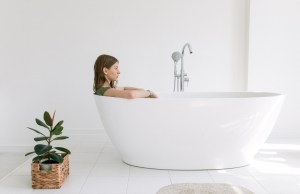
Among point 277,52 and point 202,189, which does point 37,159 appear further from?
point 277,52

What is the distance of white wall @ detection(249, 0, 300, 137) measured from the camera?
13.3 feet

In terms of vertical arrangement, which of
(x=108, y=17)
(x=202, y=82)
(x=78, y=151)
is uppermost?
(x=108, y=17)

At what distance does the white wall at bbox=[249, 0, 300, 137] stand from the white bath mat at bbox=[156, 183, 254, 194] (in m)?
1.93

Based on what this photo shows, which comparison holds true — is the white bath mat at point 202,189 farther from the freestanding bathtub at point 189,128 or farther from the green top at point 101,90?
the green top at point 101,90

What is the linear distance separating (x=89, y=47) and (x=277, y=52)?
76.4 inches

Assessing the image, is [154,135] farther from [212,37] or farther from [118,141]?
[212,37]

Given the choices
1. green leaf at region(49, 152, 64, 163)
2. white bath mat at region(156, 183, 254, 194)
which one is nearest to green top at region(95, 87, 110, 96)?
green leaf at region(49, 152, 64, 163)

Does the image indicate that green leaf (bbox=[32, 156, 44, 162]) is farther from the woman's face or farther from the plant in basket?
the woman's face

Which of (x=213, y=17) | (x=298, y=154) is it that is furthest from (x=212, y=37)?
(x=298, y=154)

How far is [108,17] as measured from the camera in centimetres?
405

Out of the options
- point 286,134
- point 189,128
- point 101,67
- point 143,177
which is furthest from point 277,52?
point 143,177

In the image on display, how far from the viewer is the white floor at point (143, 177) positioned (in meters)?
2.40

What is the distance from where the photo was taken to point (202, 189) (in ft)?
7.61

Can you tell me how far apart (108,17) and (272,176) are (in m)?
2.30
